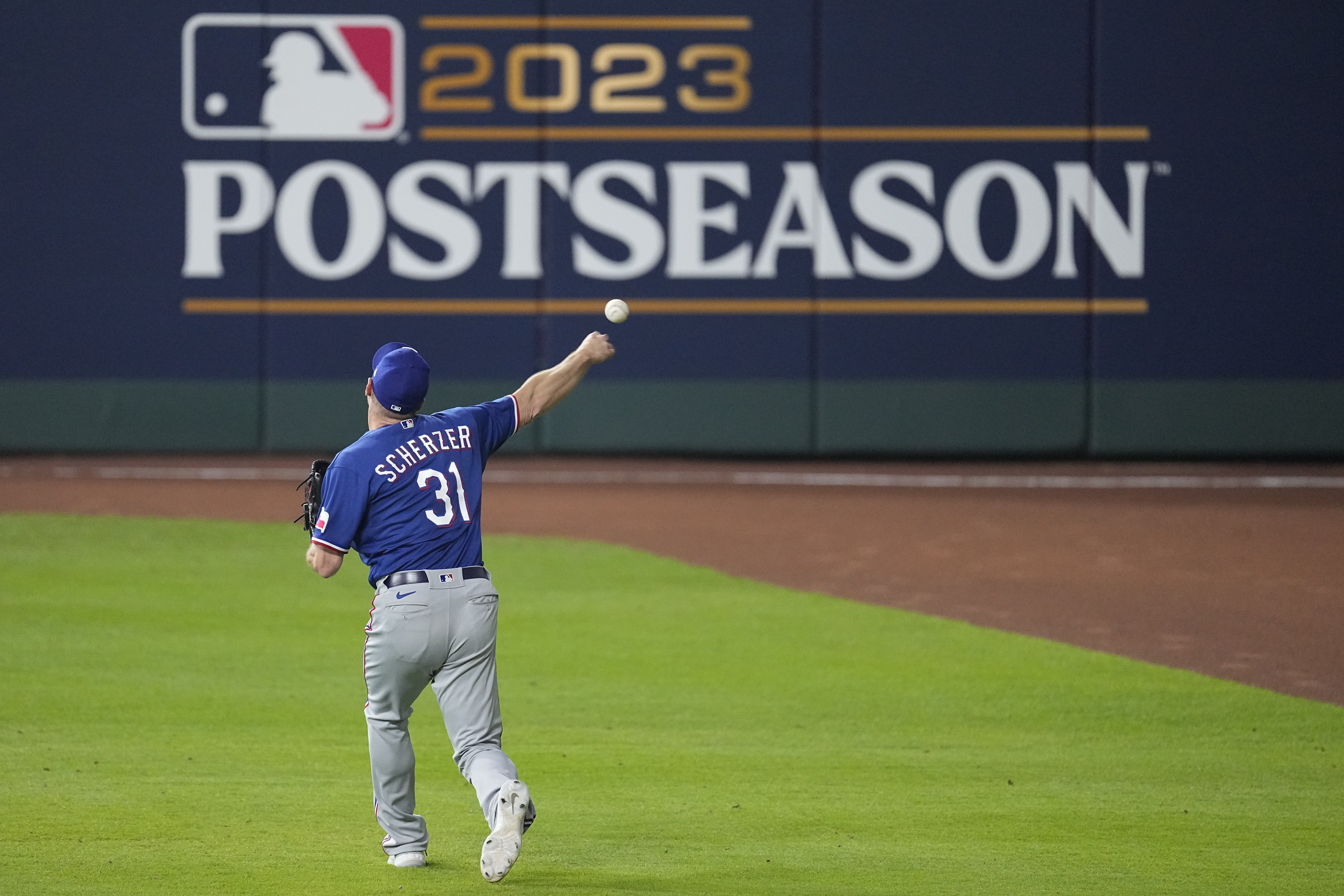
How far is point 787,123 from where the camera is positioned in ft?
59.5

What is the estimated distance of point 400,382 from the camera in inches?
207

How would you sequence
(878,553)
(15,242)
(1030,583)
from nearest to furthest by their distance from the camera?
1. (1030,583)
2. (878,553)
3. (15,242)

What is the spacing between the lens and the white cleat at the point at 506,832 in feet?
15.9

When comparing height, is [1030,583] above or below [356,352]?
below

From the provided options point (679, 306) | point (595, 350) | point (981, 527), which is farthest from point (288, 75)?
point (595, 350)

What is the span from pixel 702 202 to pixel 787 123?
1255mm

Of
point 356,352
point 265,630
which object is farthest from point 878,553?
point 356,352

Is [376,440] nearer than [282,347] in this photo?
Yes

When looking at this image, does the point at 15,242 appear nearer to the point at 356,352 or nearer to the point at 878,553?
the point at 356,352

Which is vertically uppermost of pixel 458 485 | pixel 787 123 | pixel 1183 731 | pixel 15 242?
pixel 787 123

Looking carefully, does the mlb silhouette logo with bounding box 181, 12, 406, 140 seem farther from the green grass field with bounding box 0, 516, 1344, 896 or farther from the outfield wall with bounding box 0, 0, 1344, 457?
the green grass field with bounding box 0, 516, 1344, 896

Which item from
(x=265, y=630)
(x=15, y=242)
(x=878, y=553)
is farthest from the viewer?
(x=15, y=242)

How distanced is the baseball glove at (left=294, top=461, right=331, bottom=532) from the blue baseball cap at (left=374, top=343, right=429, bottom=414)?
282mm

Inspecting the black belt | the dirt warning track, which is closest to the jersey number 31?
the black belt
